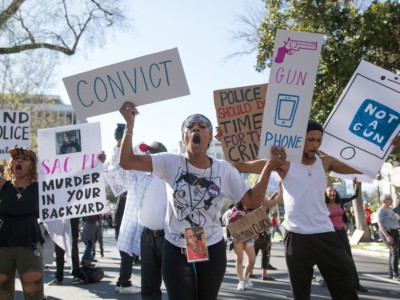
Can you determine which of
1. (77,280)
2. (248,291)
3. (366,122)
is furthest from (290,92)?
(77,280)

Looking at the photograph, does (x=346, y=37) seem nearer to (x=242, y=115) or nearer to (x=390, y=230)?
(x=390, y=230)

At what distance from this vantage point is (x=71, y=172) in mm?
6141

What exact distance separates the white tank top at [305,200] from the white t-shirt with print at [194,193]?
611mm

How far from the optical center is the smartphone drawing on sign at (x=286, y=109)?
14.0ft

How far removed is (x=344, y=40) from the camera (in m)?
15.6

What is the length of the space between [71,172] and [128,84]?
2.15m

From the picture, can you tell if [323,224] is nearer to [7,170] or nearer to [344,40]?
[7,170]

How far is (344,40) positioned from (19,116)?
419 inches

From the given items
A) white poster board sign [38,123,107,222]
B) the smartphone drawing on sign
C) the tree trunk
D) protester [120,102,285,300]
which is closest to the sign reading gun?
the smartphone drawing on sign

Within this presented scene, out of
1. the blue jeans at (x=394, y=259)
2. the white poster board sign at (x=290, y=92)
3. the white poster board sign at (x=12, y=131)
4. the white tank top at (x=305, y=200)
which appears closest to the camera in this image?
the white poster board sign at (x=290, y=92)

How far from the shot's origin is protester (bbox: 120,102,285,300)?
12.3 feet

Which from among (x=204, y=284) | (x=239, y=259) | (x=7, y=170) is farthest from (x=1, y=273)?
(x=239, y=259)

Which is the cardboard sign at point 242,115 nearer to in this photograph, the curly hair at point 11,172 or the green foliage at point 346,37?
the curly hair at point 11,172

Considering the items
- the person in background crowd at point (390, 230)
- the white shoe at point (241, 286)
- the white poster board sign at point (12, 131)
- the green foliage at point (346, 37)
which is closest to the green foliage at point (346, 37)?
the green foliage at point (346, 37)
